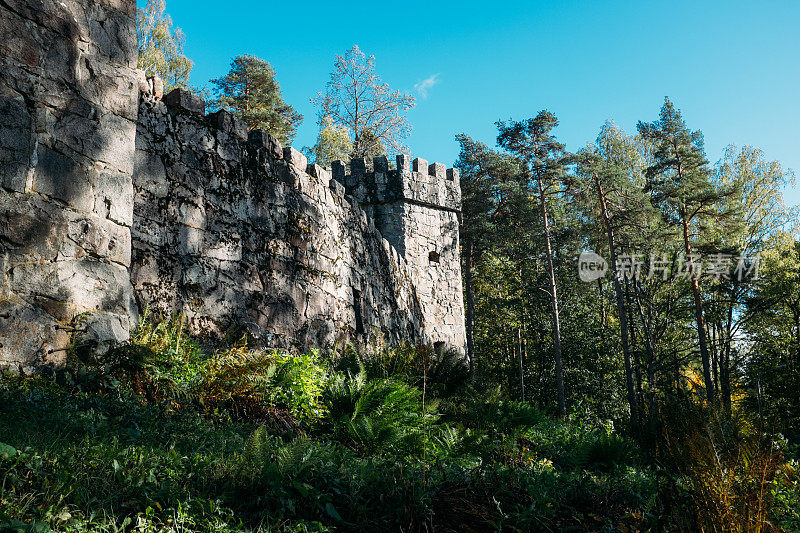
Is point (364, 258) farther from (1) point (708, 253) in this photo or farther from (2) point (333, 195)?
(1) point (708, 253)

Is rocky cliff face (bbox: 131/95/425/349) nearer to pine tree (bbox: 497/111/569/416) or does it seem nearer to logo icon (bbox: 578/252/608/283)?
pine tree (bbox: 497/111/569/416)

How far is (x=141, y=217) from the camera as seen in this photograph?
19.2 feet

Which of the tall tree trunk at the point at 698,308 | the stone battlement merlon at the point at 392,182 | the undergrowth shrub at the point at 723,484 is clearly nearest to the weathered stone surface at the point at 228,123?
the stone battlement merlon at the point at 392,182

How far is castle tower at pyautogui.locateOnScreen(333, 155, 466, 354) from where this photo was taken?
38.2 feet

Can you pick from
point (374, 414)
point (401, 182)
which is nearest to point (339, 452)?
point (374, 414)

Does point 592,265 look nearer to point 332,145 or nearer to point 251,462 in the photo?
point 332,145

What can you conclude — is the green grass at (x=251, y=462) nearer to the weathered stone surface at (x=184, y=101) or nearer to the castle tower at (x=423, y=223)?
the weathered stone surface at (x=184, y=101)

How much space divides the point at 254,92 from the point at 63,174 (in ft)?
65.6

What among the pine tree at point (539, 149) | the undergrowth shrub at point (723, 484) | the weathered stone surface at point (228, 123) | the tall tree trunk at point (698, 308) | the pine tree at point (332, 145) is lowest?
the undergrowth shrub at point (723, 484)

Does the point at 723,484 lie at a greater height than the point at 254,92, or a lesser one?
lesser

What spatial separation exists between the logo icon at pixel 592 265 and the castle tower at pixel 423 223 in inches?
470

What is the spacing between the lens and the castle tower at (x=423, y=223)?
11.6 metres

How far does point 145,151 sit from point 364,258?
14.5 feet

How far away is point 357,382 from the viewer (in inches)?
222
